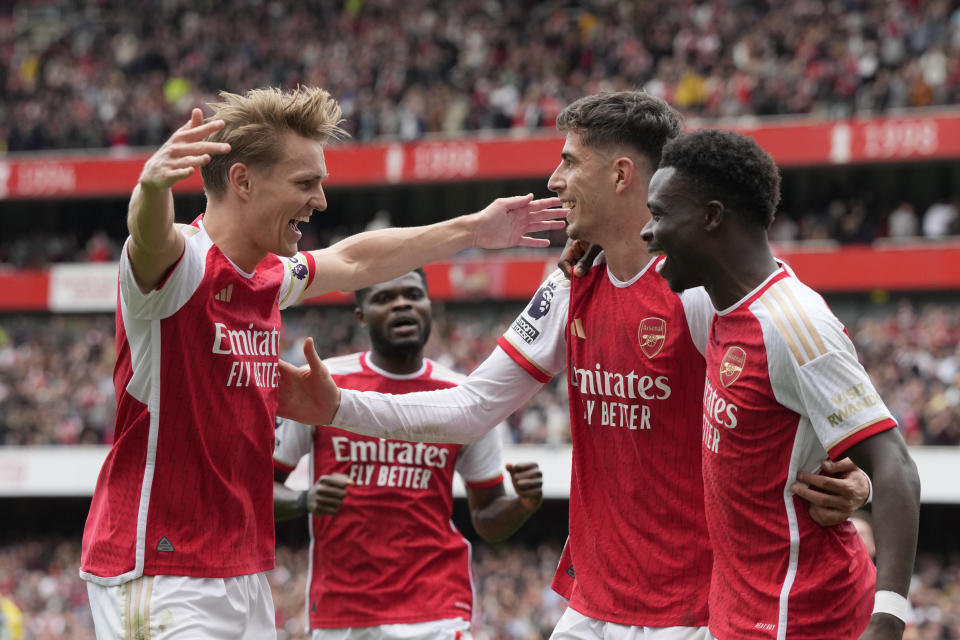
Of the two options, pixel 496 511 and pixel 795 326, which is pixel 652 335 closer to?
pixel 795 326

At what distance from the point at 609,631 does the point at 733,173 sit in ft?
5.58

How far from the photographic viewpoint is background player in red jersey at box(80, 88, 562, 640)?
4391 millimetres

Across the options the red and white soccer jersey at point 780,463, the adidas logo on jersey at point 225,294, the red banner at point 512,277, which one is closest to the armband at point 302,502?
the adidas logo on jersey at point 225,294

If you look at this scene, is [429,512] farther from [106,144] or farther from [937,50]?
[106,144]

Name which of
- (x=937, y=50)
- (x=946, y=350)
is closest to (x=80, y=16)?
(x=937, y=50)

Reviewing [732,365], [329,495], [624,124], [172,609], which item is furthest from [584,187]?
[329,495]

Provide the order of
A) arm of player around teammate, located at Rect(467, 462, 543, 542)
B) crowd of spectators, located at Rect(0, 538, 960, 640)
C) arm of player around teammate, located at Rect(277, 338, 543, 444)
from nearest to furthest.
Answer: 1. arm of player around teammate, located at Rect(277, 338, 543, 444)
2. arm of player around teammate, located at Rect(467, 462, 543, 542)
3. crowd of spectators, located at Rect(0, 538, 960, 640)

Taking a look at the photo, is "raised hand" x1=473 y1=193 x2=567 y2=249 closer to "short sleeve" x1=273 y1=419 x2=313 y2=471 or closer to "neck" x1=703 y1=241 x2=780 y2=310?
"neck" x1=703 y1=241 x2=780 y2=310

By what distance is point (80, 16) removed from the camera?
33656 millimetres

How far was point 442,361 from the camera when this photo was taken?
22781mm

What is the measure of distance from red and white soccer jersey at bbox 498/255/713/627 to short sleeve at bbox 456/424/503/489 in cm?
209

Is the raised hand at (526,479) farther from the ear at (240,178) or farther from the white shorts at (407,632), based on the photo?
the ear at (240,178)

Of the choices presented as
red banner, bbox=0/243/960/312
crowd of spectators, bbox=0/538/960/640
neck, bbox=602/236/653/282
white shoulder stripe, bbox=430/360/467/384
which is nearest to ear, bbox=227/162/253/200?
neck, bbox=602/236/653/282

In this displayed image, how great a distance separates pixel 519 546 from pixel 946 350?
7905 mm
